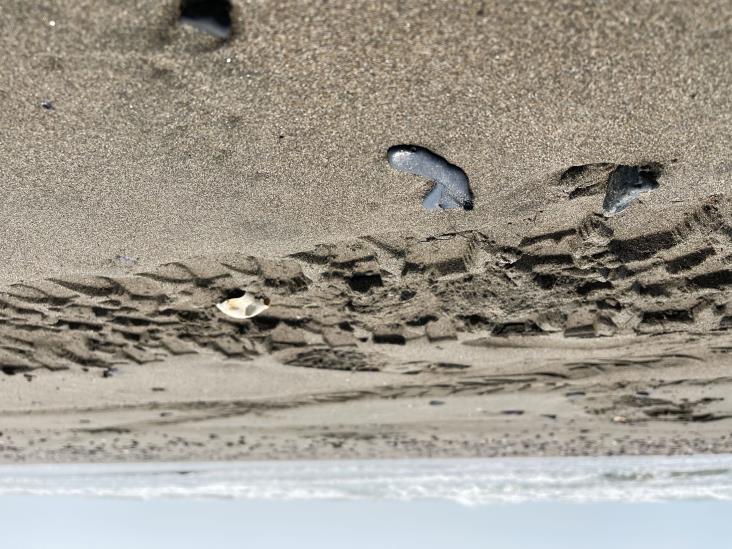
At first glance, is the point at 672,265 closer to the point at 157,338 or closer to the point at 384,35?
the point at 384,35

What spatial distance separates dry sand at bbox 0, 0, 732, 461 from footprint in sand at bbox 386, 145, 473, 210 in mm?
41

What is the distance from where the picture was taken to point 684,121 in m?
1.81

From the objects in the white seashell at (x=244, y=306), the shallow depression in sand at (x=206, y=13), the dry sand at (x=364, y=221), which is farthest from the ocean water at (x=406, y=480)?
the shallow depression in sand at (x=206, y=13)

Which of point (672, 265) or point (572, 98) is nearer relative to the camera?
point (572, 98)

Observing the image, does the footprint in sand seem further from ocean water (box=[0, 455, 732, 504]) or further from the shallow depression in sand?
ocean water (box=[0, 455, 732, 504])

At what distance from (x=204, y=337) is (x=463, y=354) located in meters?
1.13

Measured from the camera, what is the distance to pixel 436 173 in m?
2.02

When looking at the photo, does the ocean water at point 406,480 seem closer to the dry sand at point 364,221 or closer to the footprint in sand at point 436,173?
the dry sand at point 364,221

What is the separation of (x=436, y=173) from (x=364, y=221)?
13.2 inches

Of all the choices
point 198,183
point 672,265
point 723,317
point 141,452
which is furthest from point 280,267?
point 141,452

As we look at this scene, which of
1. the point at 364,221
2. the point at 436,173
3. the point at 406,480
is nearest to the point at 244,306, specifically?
the point at 364,221

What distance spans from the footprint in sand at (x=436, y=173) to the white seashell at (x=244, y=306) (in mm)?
880

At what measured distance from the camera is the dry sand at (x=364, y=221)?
1615 mm

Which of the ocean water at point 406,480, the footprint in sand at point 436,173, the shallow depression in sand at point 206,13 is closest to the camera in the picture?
the shallow depression in sand at point 206,13
